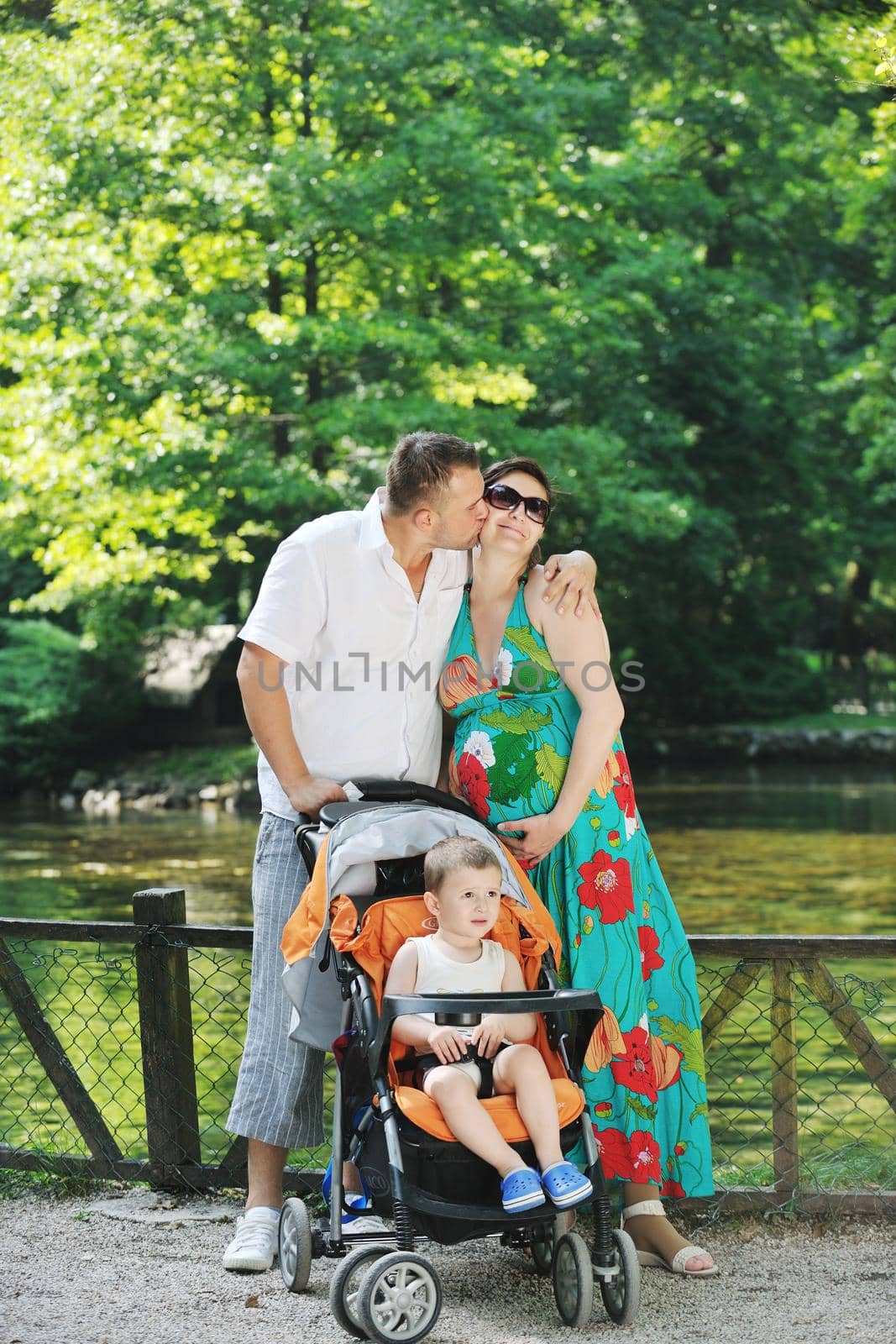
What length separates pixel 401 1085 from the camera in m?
3.27

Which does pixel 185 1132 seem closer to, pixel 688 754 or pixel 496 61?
pixel 496 61

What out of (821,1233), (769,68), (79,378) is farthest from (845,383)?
(821,1233)

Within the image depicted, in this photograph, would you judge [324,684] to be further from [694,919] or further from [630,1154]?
[694,919]

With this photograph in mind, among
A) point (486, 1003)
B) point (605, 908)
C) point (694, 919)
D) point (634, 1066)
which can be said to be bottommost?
point (694, 919)

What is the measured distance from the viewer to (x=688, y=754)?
85.6ft

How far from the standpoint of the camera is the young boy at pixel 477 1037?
3.06 meters

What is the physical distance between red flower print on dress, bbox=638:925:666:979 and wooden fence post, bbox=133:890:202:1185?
1.36 meters

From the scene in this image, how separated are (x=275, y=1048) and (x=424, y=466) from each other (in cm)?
151

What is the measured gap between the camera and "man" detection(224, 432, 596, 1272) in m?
3.67

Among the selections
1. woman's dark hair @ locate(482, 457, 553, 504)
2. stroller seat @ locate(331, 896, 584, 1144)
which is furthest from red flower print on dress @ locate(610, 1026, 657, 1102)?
woman's dark hair @ locate(482, 457, 553, 504)

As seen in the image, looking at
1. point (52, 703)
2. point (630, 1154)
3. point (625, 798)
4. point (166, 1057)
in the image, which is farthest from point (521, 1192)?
point (52, 703)

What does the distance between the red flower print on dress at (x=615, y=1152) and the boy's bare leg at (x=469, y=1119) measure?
691 millimetres

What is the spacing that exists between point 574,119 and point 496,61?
195cm

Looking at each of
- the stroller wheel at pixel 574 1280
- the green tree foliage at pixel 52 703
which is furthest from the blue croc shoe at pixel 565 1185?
the green tree foliage at pixel 52 703
